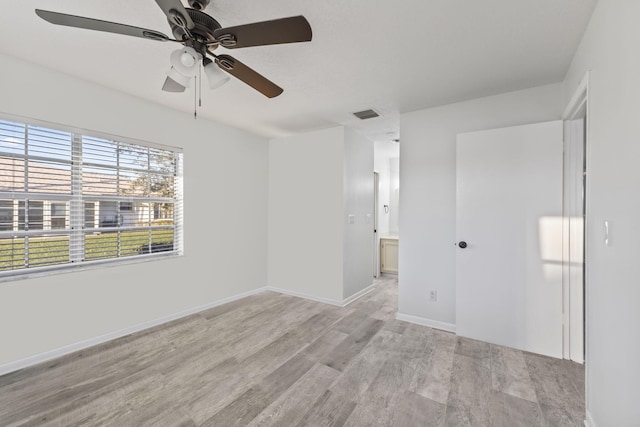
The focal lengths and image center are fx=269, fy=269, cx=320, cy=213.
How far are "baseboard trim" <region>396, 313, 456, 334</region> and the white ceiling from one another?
249cm

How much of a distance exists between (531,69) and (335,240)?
280cm

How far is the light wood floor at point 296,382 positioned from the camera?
1768 mm

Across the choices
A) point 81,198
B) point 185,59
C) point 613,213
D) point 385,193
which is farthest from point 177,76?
point 385,193

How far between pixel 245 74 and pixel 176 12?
21.9 inches

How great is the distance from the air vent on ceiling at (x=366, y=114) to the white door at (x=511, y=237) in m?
1.06

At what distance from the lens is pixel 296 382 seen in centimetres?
212

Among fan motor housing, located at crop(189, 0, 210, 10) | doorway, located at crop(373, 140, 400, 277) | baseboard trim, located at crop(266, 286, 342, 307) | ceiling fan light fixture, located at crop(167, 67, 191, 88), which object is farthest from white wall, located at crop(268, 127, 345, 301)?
fan motor housing, located at crop(189, 0, 210, 10)

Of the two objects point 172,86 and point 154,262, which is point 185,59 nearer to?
point 172,86

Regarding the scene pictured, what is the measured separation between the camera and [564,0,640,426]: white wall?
1173mm

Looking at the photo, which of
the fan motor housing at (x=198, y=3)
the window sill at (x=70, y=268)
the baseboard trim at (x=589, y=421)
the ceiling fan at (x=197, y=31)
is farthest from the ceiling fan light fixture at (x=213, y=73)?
the baseboard trim at (x=589, y=421)

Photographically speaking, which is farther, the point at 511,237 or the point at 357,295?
the point at 357,295

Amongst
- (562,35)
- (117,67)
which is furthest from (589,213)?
(117,67)

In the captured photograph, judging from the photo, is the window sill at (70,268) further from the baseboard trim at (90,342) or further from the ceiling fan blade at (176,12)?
the ceiling fan blade at (176,12)

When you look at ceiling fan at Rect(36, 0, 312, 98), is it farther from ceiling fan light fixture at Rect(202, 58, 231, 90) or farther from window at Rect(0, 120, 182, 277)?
window at Rect(0, 120, 182, 277)
